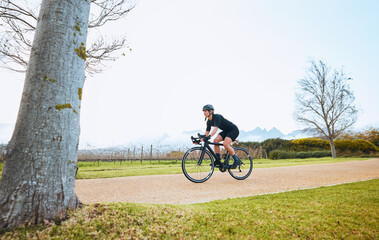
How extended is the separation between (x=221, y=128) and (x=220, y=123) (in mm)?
190

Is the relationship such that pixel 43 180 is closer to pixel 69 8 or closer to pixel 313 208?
pixel 69 8

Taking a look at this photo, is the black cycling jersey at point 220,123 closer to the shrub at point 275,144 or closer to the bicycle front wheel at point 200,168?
the bicycle front wheel at point 200,168

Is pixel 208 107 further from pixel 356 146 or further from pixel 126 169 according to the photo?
pixel 356 146

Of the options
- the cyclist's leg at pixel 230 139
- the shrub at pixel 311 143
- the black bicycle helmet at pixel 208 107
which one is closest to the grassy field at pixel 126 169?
the cyclist's leg at pixel 230 139

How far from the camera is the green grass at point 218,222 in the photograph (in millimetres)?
2283

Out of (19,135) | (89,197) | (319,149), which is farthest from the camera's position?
(319,149)

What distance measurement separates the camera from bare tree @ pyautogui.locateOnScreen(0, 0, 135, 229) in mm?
2197

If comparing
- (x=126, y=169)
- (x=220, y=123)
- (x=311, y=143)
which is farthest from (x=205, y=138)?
(x=311, y=143)

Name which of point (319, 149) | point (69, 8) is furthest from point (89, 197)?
point (319, 149)

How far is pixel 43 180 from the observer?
7.37ft

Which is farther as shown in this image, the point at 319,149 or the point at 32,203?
the point at 319,149

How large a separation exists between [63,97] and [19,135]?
0.58 m

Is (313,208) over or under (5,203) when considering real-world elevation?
under

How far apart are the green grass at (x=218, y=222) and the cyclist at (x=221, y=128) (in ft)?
9.15
